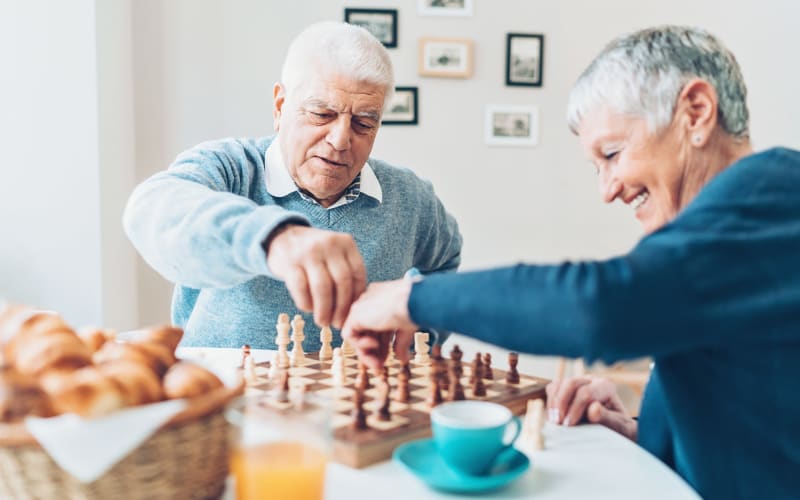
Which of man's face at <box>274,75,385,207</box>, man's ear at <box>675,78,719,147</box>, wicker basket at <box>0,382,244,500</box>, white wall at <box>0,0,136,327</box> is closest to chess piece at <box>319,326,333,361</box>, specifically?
man's face at <box>274,75,385,207</box>

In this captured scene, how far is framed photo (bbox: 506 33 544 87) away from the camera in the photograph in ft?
12.2

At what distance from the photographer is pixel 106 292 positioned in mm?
3021

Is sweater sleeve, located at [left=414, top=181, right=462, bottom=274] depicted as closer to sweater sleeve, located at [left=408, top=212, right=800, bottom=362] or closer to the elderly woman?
the elderly woman

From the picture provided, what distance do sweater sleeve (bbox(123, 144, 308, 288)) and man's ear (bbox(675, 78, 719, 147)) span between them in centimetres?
67

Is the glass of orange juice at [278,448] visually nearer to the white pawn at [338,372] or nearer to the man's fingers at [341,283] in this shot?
the man's fingers at [341,283]

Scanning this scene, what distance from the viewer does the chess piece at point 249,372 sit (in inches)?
54.1

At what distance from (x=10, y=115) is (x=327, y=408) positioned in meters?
2.53

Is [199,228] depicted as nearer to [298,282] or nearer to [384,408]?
[298,282]

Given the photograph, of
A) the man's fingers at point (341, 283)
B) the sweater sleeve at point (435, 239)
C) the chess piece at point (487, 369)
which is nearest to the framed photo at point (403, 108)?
the sweater sleeve at point (435, 239)

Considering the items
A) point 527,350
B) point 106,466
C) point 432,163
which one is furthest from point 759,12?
point 106,466

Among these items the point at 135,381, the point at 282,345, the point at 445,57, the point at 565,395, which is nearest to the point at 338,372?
the point at 282,345

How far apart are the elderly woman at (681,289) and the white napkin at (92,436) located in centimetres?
41

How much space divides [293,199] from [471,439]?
4.08 feet

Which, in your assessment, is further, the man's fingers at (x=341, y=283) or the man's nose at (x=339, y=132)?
the man's nose at (x=339, y=132)
